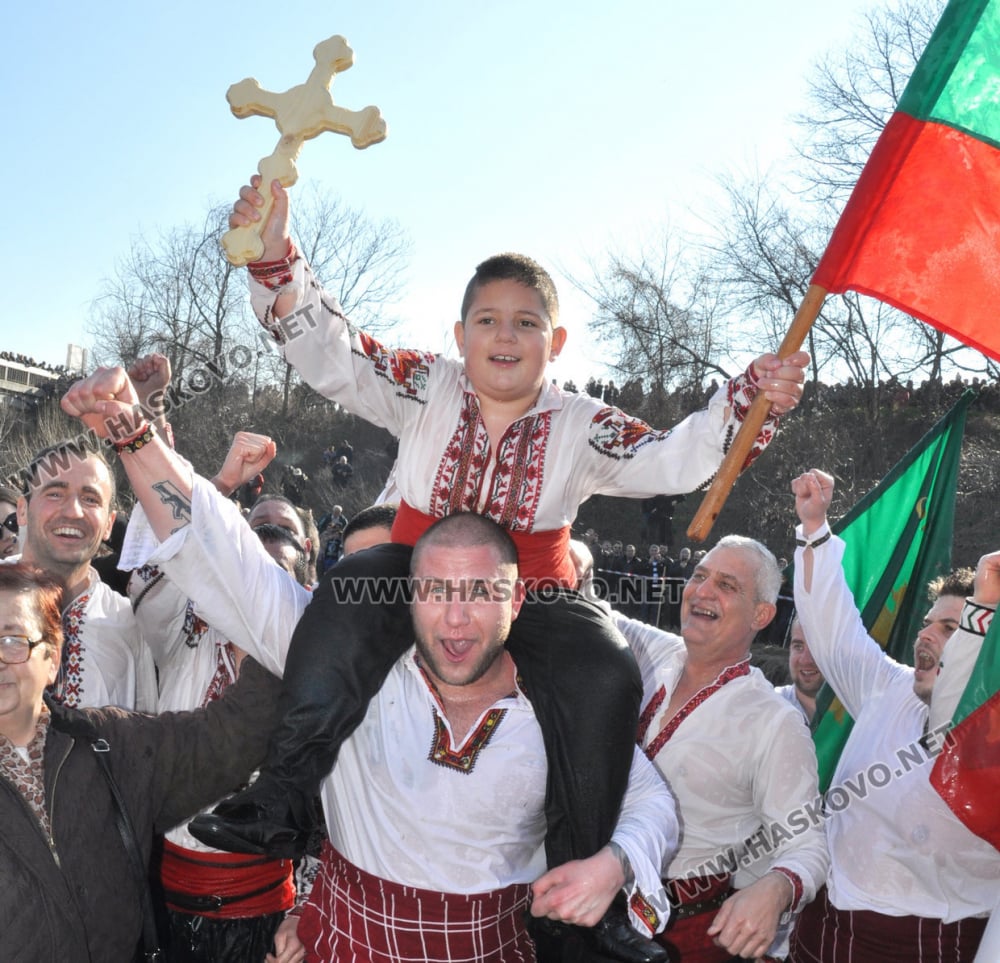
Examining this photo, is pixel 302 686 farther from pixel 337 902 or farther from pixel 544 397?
pixel 544 397

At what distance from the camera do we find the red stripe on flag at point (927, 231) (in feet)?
10.1

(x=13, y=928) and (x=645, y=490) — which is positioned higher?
(x=645, y=490)

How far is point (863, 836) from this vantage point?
3457 mm

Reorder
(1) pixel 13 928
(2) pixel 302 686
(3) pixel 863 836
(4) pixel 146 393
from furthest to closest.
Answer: (3) pixel 863 836, (4) pixel 146 393, (2) pixel 302 686, (1) pixel 13 928

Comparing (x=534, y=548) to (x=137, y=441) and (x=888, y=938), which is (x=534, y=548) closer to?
(x=137, y=441)

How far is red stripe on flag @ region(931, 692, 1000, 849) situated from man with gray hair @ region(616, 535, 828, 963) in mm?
395

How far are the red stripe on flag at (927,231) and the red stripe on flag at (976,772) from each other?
1.12m

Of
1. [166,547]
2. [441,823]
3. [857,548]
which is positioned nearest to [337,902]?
[441,823]

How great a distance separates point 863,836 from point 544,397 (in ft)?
6.15

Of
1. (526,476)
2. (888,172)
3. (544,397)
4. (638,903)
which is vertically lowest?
(638,903)

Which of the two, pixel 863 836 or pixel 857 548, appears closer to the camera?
pixel 863 836

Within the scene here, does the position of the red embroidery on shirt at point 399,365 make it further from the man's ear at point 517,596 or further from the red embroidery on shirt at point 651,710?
the red embroidery on shirt at point 651,710

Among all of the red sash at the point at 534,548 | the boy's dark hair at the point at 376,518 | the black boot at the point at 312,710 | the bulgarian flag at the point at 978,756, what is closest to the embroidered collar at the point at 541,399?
the red sash at the point at 534,548

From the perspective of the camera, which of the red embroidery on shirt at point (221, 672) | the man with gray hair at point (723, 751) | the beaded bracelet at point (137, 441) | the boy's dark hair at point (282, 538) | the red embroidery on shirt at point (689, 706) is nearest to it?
the beaded bracelet at point (137, 441)
